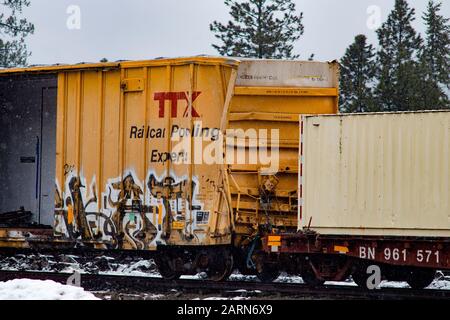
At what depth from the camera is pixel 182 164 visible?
581 inches

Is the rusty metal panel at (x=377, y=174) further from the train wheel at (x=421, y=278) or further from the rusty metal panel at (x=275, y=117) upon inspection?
the train wheel at (x=421, y=278)

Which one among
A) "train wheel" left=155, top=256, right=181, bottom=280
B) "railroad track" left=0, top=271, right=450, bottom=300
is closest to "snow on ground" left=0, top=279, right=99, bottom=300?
"railroad track" left=0, top=271, right=450, bottom=300

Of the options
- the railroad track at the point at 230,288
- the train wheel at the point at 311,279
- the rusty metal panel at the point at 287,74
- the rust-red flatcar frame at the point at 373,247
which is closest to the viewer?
the rust-red flatcar frame at the point at 373,247

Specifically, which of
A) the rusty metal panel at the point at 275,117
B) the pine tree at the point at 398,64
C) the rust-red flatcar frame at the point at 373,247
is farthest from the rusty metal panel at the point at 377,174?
the pine tree at the point at 398,64

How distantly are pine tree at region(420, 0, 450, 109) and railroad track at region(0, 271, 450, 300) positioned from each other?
18130 mm

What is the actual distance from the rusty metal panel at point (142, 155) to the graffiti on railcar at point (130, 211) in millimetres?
17

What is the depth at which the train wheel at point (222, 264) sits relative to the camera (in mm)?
14891

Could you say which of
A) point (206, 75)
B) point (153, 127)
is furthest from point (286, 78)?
point (153, 127)

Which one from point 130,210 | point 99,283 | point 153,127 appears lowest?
point 99,283
